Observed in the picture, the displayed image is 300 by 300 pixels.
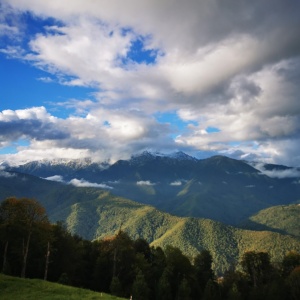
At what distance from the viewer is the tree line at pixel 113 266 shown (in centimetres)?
7619

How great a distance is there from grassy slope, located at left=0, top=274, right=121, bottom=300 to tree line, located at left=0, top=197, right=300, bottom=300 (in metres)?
19.4

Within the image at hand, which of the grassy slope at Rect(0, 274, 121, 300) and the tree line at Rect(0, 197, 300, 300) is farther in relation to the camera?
the tree line at Rect(0, 197, 300, 300)

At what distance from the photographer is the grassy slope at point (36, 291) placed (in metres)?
42.5

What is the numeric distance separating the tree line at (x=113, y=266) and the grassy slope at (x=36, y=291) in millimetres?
19354

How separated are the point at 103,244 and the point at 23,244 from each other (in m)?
37.3

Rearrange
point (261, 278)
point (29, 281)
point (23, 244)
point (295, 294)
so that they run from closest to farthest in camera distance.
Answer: point (29, 281), point (23, 244), point (295, 294), point (261, 278)

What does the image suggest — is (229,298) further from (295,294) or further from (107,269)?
(107,269)

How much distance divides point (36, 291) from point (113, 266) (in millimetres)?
52806

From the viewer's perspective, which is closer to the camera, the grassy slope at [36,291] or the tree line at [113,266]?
the grassy slope at [36,291]

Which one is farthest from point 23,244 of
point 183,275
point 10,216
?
point 183,275

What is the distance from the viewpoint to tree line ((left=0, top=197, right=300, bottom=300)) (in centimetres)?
7619

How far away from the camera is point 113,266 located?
95688 millimetres

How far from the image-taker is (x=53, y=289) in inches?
1842

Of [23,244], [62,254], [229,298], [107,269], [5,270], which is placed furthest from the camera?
[229,298]
